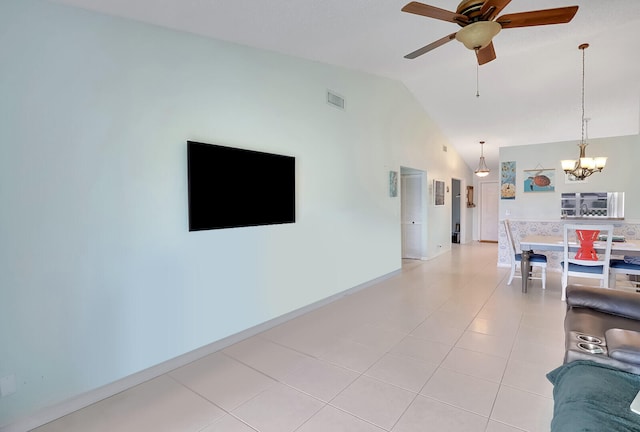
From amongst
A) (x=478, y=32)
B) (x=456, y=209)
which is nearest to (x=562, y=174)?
(x=456, y=209)

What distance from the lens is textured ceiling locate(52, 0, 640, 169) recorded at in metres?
2.46

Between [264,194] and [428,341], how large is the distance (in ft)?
6.93

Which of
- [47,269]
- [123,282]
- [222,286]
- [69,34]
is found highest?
[69,34]

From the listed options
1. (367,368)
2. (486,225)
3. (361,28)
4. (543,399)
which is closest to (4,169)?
(367,368)

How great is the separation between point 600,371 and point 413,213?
570cm

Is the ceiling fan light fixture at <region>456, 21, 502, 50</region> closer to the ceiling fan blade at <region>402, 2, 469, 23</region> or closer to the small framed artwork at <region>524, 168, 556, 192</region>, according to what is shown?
the ceiling fan blade at <region>402, 2, 469, 23</region>

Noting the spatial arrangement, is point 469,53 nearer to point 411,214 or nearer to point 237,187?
point 237,187

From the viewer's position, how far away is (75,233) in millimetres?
2037

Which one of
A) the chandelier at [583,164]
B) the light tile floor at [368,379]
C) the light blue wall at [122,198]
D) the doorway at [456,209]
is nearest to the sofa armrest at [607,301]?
the light tile floor at [368,379]

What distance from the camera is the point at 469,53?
158 inches

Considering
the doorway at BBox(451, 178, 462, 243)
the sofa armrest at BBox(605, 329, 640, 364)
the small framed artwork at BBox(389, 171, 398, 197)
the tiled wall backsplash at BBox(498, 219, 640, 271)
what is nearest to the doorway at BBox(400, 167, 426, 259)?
the small framed artwork at BBox(389, 171, 398, 197)

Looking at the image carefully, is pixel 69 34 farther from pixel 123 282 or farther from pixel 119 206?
pixel 123 282

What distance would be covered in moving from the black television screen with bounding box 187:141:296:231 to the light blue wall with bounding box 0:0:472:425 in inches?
3.9

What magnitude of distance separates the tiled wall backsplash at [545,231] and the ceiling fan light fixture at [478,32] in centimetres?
413
